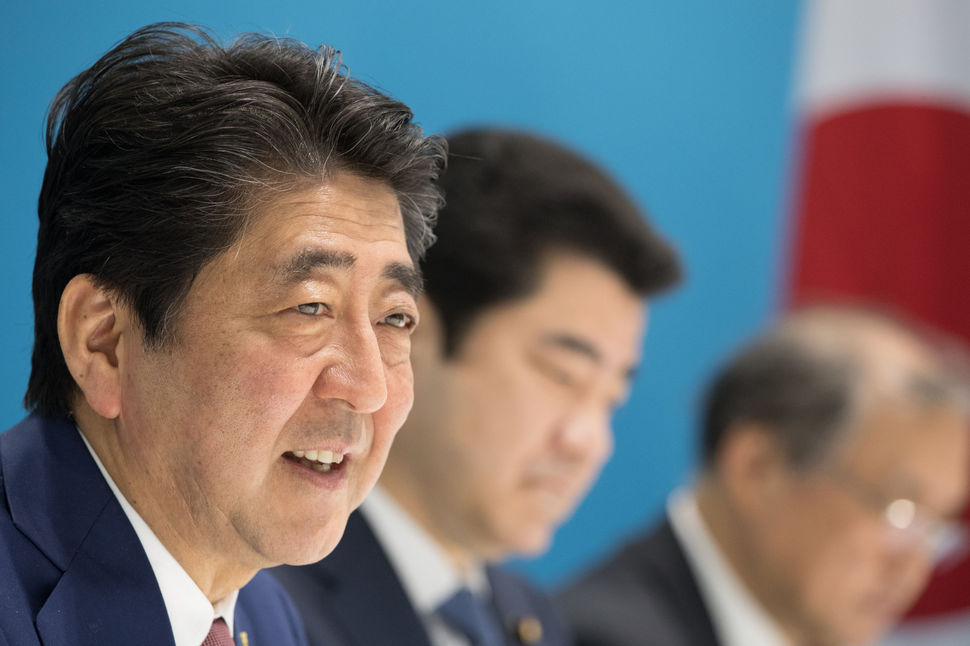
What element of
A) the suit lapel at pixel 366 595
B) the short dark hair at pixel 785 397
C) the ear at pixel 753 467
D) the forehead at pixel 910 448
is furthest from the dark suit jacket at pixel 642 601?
the suit lapel at pixel 366 595

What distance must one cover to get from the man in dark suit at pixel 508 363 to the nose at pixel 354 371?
A: 768 mm

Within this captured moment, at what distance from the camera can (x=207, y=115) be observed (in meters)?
0.69

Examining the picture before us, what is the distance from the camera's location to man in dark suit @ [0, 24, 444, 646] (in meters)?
0.69

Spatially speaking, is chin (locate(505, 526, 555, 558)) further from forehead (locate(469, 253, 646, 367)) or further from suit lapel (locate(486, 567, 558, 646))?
forehead (locate(469, 253, 646, 367))

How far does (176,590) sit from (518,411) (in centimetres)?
87

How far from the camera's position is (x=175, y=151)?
686mm

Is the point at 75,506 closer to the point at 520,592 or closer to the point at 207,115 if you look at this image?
the point at 207,115

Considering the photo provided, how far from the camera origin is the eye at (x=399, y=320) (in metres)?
0.75

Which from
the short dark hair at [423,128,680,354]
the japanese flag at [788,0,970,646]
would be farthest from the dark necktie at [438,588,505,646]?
the japanese flag at [788,0,970,646]

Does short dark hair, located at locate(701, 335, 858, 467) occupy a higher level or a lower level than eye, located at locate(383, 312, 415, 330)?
lower

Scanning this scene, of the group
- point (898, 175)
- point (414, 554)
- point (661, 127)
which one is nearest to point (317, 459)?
point (414, 554)

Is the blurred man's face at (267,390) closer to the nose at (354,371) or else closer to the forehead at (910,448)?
the nose at (354,371)

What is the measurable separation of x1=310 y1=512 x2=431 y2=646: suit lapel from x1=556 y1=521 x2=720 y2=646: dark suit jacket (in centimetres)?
63

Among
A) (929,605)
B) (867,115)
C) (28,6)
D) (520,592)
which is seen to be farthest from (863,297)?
(28,6)
